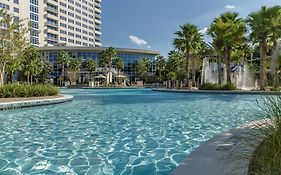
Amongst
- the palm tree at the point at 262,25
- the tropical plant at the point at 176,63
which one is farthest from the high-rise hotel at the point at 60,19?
the palm tree at the point at 262,25

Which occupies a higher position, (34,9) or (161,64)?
(34,9)

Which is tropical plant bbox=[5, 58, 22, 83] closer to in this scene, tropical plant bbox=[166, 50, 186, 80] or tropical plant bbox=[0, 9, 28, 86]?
tropical plant bbox=[0, 9, 28, 86]

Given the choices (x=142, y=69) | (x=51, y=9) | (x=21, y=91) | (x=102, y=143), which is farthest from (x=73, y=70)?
(x=102, y=143)

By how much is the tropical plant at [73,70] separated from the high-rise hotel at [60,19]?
12147 millimetres

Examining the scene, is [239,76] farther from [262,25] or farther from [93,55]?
[93,55]

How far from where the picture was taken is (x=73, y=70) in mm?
69312

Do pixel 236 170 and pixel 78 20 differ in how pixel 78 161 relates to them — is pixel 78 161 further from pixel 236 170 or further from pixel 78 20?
pixel 78 20

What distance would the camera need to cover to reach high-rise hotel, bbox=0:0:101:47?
73306mm

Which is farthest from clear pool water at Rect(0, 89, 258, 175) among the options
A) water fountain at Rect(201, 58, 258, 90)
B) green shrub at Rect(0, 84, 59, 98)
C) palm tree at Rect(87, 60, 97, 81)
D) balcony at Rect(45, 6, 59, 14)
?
balcony at Rect(45, 6, 59, 14)

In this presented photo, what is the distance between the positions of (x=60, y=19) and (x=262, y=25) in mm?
73087

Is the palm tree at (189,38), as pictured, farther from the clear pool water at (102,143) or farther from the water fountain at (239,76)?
the clear pool water at (102,143)

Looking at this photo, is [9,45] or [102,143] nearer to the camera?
[102,143]

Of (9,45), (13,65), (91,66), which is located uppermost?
(91,66)

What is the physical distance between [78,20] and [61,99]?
85.7 metres
